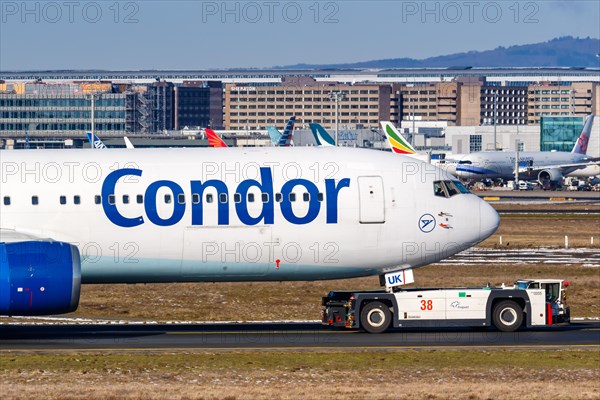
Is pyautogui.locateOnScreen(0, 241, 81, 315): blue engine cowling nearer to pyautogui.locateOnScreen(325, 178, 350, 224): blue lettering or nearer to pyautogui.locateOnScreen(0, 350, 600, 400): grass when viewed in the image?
pyautogui.locateOnScreen(0, 350, 600, 400): grass

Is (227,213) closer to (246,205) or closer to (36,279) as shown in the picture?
(246,205)

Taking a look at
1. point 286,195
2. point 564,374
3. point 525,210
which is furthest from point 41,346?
point 525,210

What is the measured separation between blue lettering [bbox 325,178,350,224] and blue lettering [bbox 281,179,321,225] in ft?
1.18

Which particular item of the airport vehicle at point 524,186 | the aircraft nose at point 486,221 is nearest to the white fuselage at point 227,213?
the aircraft nose at point 486,221

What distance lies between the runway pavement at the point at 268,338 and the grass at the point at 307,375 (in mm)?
1537

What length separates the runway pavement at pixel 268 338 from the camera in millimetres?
34750

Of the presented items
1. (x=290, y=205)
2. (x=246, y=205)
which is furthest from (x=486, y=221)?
(x=246, y=205)

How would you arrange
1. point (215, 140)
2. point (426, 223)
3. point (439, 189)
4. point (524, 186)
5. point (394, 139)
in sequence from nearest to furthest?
1. point (426, 223)
2. point (439, 189)
3. point (215, 140)
4. point (394, 139)
5. point (524, 186)

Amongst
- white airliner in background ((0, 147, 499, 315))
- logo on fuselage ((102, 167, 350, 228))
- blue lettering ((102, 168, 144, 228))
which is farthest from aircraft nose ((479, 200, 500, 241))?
blue lettering ((102, 168, 144, 228))

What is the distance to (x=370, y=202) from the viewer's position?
3816 cm

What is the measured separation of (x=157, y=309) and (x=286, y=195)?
11.2 m

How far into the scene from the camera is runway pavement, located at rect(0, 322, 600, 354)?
114 feet

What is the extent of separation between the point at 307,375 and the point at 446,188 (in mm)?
11446

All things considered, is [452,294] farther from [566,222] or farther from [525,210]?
[525,210]
